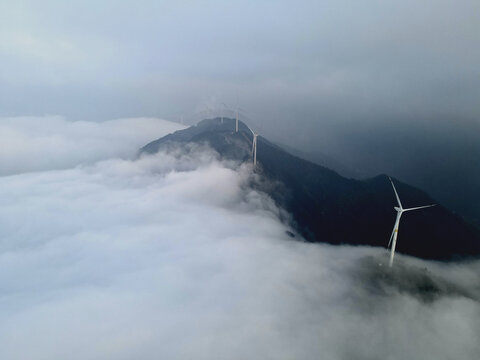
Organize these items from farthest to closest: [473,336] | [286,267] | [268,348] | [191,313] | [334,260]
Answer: [334,260]
[286,267]
[191,313]
[473,336]
[268,348]

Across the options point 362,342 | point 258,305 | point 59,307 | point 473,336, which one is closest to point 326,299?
point 362,342

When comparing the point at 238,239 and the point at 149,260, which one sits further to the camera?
the point at 238,239

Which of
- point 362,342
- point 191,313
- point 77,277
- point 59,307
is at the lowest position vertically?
point 77,277

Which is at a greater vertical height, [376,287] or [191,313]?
[376,287]

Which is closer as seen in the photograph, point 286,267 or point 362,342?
point 362,342

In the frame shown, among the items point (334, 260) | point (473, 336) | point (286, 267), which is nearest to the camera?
point (473, 336)

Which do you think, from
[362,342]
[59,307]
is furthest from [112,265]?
[362,342]

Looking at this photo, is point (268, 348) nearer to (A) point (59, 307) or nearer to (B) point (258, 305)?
(B) point (258, 305)

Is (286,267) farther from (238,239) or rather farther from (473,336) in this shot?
(473,336)

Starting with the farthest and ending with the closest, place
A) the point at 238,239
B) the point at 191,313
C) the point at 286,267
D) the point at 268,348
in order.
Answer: the point at 238,239, the point at 286,267, the point at 191,313, the point at 268,348
